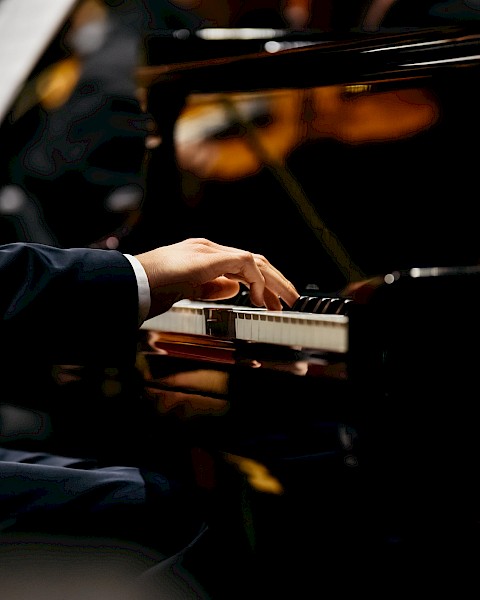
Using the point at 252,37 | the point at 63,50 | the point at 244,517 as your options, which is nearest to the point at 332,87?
the point at 252,37

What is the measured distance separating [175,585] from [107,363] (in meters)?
0.31

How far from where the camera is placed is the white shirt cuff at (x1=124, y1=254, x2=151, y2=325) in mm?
973

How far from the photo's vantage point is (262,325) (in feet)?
3.53

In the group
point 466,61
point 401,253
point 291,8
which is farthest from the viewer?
A: point 291,8

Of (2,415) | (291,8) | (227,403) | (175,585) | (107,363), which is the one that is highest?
(291,8)

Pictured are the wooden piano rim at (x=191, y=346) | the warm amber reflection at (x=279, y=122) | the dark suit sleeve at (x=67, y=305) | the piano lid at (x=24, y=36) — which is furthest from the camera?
the piano lid at (x=24, y=36)

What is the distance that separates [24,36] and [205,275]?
7.87 ft

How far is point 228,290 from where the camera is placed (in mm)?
1245

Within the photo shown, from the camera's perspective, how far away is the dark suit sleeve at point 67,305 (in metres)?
0.89

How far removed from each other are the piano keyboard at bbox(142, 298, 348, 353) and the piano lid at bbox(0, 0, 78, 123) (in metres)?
2.01

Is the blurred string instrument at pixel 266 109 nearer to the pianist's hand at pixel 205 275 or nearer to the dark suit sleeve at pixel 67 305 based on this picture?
the pianist's hand at pixel 205 275

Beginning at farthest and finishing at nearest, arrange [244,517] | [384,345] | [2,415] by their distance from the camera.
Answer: [2,415] → [244,517] → [384,345]

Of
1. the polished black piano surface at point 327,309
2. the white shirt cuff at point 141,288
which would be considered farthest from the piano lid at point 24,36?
the white shirt cuff at point 141,288

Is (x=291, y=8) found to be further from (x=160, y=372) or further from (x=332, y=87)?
(x=160, y=372)
